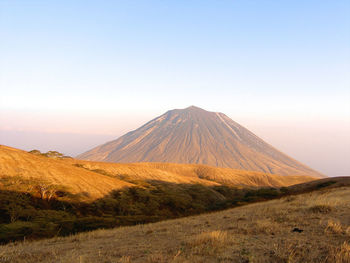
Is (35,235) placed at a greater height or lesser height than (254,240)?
lesser

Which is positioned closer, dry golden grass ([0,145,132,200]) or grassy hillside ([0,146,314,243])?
grassy hillside ([0,146,314,243])

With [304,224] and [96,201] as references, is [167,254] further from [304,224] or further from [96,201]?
[96,201]

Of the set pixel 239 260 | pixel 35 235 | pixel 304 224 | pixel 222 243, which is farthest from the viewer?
pixel 35 235

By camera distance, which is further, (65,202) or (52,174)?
(52,174)

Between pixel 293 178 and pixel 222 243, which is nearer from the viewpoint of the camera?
pixel 222 243

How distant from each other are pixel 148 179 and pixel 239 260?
71.5m

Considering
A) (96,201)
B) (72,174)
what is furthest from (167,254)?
(72,174)

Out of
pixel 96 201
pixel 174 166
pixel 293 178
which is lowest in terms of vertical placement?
pixel 293 178

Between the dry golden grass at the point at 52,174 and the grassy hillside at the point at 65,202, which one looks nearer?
the grassy hillside at the point at 65,202

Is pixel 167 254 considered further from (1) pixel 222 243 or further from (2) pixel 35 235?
(2) pixel 35 235

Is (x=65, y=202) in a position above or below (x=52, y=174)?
below

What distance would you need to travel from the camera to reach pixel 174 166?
425 feet

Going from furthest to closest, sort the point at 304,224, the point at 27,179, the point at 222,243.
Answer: the point at 27,179 < the point at 304,224 < the point at 222,243

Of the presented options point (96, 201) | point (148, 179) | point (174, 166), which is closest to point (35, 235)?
point (96, 201)
